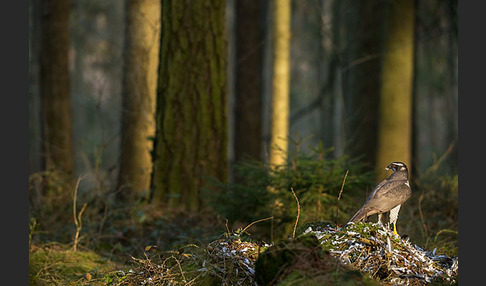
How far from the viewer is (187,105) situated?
770 centimetres

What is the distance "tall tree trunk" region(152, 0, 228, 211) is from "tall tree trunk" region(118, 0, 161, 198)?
1.78 meters

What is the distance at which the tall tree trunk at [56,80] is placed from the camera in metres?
11.2

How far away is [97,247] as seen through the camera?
21.6 feet

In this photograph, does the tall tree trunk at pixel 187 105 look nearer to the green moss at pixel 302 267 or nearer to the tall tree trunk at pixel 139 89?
the tall tree trunk at pixel 139 89

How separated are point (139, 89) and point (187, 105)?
2575mm

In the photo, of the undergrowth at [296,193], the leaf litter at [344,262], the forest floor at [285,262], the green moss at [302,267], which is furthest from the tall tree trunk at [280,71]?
the green moss at [302,267]

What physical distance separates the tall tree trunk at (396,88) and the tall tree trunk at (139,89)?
4.10 metres

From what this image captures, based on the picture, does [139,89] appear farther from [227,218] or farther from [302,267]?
[302,267]

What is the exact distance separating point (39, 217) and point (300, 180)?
13.0 ft

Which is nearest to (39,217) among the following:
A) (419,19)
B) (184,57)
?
(184,57)

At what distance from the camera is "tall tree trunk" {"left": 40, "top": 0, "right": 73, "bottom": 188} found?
11.2 m

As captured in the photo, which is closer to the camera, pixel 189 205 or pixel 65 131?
pixel 189 205

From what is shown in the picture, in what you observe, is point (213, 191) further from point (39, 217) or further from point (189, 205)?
point (39, 217)

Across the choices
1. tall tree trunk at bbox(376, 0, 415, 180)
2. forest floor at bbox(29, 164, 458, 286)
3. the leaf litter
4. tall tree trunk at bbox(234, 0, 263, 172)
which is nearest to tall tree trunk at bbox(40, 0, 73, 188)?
tall tree trunk at bbox(234, 0, 263, 172)
